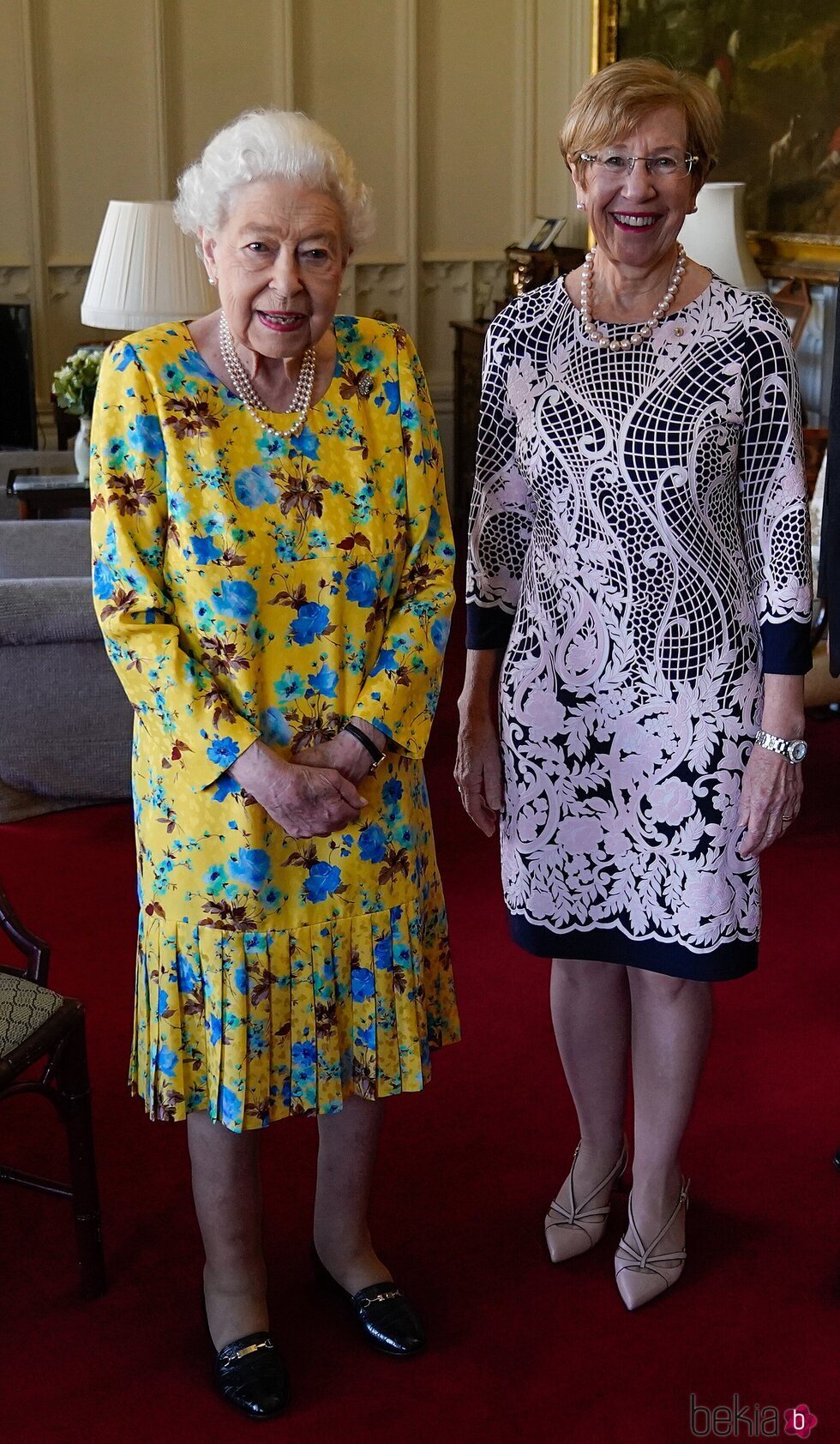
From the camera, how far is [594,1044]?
2.45m

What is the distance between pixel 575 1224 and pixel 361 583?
1239 millimetres

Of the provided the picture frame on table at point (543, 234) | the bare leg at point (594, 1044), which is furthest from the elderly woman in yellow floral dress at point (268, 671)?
the picture frame on table at point (543, 234)

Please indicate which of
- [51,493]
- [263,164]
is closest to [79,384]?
[51,493]

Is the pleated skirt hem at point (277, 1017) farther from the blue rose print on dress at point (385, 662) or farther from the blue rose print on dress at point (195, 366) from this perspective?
the blue rose print on dress at point (195, 366)

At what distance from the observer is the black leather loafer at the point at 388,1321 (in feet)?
7.56

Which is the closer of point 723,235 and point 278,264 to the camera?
point 278,264

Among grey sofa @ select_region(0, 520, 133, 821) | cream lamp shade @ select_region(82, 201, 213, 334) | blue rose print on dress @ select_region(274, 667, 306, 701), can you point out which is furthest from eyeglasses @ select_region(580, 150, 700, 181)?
cream lamp shade @ select_region(82, 201, 213, 334)

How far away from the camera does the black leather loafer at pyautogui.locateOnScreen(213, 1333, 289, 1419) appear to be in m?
2.19

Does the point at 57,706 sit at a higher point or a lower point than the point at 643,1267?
higher

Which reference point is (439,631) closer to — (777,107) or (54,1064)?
(54,1064)

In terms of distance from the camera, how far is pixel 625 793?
7.29 feet

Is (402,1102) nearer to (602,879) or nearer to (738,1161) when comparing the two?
(738,1161)

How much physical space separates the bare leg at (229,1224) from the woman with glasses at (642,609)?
Result: 57cm

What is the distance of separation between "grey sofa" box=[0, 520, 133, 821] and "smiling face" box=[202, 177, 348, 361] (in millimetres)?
2418
